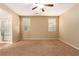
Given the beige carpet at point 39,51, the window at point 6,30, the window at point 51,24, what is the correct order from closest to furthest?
the beige carpet at point 39,51 → the window at point 6,30 → the window at point 51,24

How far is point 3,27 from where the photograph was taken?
26.4 feet

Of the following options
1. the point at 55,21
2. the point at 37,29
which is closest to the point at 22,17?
the point at 37,29

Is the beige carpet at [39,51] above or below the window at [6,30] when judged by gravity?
below

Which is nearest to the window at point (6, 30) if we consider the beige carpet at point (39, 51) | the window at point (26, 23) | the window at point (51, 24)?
the beige carpet at point (39, 51)

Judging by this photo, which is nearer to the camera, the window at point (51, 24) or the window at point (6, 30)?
the window at point (6, 30)

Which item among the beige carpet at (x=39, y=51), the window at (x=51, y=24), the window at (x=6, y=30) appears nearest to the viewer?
the beige carpet at (x=39, y=51)

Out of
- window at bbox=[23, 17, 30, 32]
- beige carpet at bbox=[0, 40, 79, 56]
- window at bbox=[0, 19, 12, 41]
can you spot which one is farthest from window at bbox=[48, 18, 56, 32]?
beige carpet at bbox=[0, 40, 79, 56]

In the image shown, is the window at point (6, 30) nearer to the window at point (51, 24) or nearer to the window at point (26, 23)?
the window at point (26, 23)

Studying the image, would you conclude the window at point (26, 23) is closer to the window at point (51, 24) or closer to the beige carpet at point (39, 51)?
the window at point (51, 24)

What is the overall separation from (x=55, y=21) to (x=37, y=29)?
56.8 inches

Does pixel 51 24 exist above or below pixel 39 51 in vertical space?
above

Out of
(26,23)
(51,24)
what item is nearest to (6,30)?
Result: (26,23)

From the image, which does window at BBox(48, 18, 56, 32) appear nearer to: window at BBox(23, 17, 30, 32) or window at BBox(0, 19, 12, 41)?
window at BBox(23, 17, 30, 32)

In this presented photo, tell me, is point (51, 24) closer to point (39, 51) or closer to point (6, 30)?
point (6, 30)
